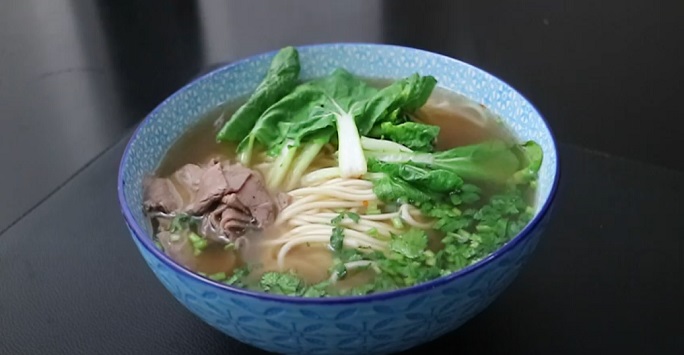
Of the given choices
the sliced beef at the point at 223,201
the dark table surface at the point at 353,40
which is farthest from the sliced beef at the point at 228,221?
the dark table surface at the point at 353,40

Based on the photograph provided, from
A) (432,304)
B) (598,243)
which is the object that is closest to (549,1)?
(598,243)

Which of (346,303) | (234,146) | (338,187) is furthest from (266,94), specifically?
(346,303)

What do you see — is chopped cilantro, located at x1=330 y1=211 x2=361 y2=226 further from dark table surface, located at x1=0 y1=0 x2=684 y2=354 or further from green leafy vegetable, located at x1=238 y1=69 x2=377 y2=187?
dark table surface, located at x1=0 y1=0 x2=684 y2=354

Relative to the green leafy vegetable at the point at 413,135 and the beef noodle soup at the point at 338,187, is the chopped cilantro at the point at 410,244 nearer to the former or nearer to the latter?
the beef noodle soup at the point at 338,187

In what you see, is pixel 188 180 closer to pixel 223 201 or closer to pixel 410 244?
pixel 223 201

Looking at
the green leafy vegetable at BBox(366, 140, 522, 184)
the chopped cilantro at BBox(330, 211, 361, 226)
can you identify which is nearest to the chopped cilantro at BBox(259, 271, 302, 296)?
the chopped cilantro at BBox(330, 211, 361, 226)

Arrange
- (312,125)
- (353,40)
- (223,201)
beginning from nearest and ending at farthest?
(223,201) < (312,125) < (353,40)
